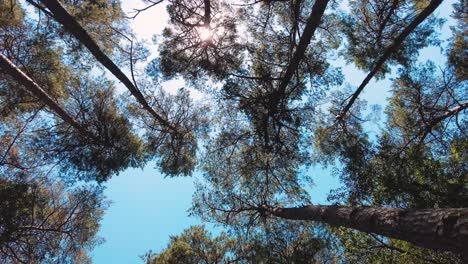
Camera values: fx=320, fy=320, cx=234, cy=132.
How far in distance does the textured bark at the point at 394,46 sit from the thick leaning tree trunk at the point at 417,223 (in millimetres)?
3005

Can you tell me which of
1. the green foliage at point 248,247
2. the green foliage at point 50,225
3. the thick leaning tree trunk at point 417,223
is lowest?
the thick leaning tree trunk at point 417,223

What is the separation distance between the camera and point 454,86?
6926 mm

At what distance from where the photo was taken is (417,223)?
3137 mm

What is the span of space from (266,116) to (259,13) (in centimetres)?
242

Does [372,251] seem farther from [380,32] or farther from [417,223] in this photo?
[380,32]

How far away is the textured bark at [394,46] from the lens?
212 inches

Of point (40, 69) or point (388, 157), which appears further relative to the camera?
point (40, 69)

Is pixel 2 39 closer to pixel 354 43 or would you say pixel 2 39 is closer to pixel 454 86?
pixel 354 43

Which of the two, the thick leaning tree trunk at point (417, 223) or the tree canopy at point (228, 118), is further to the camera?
the tree canopy at point (228, 118)

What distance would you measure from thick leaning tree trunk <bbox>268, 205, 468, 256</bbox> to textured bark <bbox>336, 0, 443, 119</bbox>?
300 centimetres

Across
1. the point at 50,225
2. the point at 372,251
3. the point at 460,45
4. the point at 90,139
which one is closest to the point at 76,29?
the point at 90,139

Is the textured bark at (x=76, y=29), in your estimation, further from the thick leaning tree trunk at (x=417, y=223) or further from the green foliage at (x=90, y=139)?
the thick leaning tree trunk at (x=417, y=223)

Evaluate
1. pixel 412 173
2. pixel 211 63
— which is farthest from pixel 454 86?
pixel 211 63

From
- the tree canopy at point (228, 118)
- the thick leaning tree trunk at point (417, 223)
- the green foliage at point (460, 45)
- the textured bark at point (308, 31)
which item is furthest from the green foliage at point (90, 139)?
the green foliage at point (460, 45)
